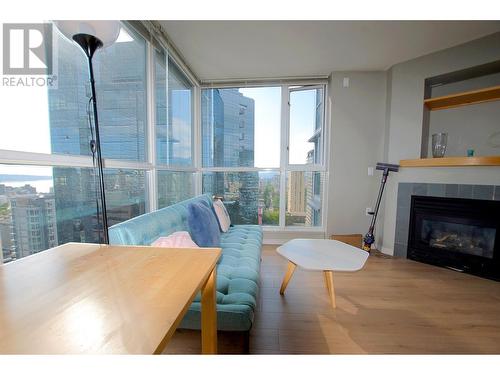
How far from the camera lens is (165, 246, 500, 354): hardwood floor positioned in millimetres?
1365

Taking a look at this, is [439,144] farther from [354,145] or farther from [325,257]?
[325,257]

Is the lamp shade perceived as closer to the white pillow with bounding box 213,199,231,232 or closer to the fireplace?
the white pillow with bounding box 213,199,231,232

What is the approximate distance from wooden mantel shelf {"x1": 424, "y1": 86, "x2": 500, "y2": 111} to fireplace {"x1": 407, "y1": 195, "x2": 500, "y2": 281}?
116cm

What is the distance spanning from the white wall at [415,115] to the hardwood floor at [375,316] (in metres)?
0.96

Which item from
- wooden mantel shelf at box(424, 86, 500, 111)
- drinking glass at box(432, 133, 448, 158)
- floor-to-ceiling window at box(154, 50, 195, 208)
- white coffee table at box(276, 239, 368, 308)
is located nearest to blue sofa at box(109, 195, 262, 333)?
white coffee table at box(276, 239, 368, 308)

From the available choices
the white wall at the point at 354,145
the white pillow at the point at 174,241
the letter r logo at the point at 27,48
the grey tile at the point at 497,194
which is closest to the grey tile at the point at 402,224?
the white wall at the point at 354,145

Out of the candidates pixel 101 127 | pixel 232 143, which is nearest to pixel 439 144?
pixel 232 143

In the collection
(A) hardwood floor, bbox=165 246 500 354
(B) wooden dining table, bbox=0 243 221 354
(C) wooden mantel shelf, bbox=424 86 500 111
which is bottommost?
(A) hardwood floor, bbox=165 246 500 354

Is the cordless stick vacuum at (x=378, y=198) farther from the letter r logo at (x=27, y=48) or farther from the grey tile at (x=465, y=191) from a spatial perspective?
the letter r logo at (x=27, y=48)

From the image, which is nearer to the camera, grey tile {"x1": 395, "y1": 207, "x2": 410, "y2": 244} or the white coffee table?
the white coffee table

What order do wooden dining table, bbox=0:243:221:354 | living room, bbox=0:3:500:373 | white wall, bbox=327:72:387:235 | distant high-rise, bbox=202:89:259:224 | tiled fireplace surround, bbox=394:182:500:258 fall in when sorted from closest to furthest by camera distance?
1. wooden dining table, bbox=0:243:221:354
2. living room, bbox=0:3:500:373
3. tiled fireplace surround, bbox=394:182:500:258
4. white wall, bbox=327:72:387:235
5. distant high-rise, bbox=202:89:259:224

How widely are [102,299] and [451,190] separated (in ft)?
11.0

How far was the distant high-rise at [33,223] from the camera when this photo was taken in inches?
42.5
